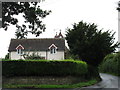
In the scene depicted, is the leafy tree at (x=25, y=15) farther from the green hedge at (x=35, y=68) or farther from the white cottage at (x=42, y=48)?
the white cottage at (x=42, y=48)

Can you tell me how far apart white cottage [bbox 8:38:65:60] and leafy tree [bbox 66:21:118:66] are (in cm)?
1196

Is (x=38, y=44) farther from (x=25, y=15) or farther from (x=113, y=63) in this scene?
(x=25, y=15)

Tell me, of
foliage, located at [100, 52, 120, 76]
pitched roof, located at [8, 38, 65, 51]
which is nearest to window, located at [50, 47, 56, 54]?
pitched roof, located at [8, 38, 65, 51]

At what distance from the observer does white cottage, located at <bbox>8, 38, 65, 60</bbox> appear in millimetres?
41344

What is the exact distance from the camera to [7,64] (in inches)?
763

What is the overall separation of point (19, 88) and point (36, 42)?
85.8ft

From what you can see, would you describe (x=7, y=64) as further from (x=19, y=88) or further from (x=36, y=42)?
(x=36, y=42)

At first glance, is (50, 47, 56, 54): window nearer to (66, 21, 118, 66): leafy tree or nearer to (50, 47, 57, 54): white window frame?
(50, 47, 57, 54): white window frame

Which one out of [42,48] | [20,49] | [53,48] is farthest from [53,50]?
[20,49]

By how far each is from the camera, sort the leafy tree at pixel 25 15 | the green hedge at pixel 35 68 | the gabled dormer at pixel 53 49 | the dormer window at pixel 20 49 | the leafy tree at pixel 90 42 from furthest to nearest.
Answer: the dormer window at pixel 20 49
the gabled dormer at pixel 53 49
the leafy tree at pixel 90 42
the green hedge at pixel 35 68
the leafy tree at pixel 25 15

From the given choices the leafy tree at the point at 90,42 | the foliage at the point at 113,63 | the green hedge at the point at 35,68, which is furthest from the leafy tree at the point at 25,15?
the foliage at the point at 113,63

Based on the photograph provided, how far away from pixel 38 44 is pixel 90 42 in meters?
18.1

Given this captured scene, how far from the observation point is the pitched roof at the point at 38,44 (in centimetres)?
4166

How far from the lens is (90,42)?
26.5m
